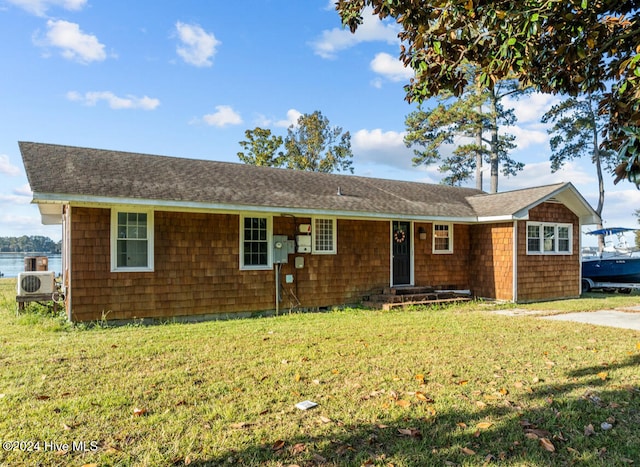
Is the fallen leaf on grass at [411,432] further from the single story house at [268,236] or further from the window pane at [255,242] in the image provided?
the window pane at [255,242]

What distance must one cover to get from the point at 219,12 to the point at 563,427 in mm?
11243

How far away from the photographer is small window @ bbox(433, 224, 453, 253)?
12750mm

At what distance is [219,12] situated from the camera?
34.9 feet

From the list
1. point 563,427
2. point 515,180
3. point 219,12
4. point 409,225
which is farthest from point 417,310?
point 515,180

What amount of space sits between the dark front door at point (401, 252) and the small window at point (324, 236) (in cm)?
201

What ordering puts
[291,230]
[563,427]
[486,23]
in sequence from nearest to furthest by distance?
[563,427] → [486,23] → [291,230]

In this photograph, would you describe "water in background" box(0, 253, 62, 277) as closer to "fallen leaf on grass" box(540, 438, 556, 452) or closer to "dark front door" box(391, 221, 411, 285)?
"dark front door" box(391, 221, 411, 285)

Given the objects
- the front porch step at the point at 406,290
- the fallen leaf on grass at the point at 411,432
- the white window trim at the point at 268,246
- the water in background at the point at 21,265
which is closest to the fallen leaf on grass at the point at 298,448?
the fallen leaf on grass at the point at 411,432

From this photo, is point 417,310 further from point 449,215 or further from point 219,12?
point 219,12

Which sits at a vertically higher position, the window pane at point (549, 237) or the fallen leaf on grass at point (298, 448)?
the window pane at point (549, 237)

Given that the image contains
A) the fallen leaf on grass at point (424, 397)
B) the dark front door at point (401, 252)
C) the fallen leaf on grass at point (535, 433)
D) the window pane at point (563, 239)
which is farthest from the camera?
the window pane at point (563, 239)

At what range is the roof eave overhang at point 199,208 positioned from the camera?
7.56m

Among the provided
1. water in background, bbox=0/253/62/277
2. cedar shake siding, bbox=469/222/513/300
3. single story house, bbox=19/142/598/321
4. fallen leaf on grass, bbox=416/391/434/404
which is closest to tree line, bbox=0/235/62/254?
water in background, bbox=0/253/62/277

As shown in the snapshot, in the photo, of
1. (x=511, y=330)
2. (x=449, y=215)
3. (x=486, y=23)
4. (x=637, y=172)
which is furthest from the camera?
(x=449, y=215)
